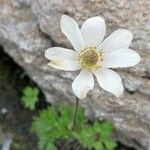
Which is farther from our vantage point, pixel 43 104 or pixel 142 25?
pixel 43 104

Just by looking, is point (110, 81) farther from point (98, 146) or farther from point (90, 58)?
point (98, 146)

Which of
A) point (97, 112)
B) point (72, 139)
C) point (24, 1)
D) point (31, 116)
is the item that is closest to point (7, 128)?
point (31, 116)

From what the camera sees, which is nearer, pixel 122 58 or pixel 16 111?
pixel 122 58

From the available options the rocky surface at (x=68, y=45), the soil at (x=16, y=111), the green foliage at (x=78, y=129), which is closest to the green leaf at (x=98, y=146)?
the green foliage at (x=78, y=129)

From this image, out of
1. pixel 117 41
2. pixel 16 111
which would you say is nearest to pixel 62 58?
pixel 117 41

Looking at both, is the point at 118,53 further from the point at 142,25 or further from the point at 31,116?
the point at 31,116

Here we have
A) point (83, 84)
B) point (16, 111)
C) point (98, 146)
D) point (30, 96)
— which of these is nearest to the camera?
point (83, 84)

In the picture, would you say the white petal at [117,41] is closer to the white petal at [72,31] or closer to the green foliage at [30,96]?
the white petal at [72,31]
